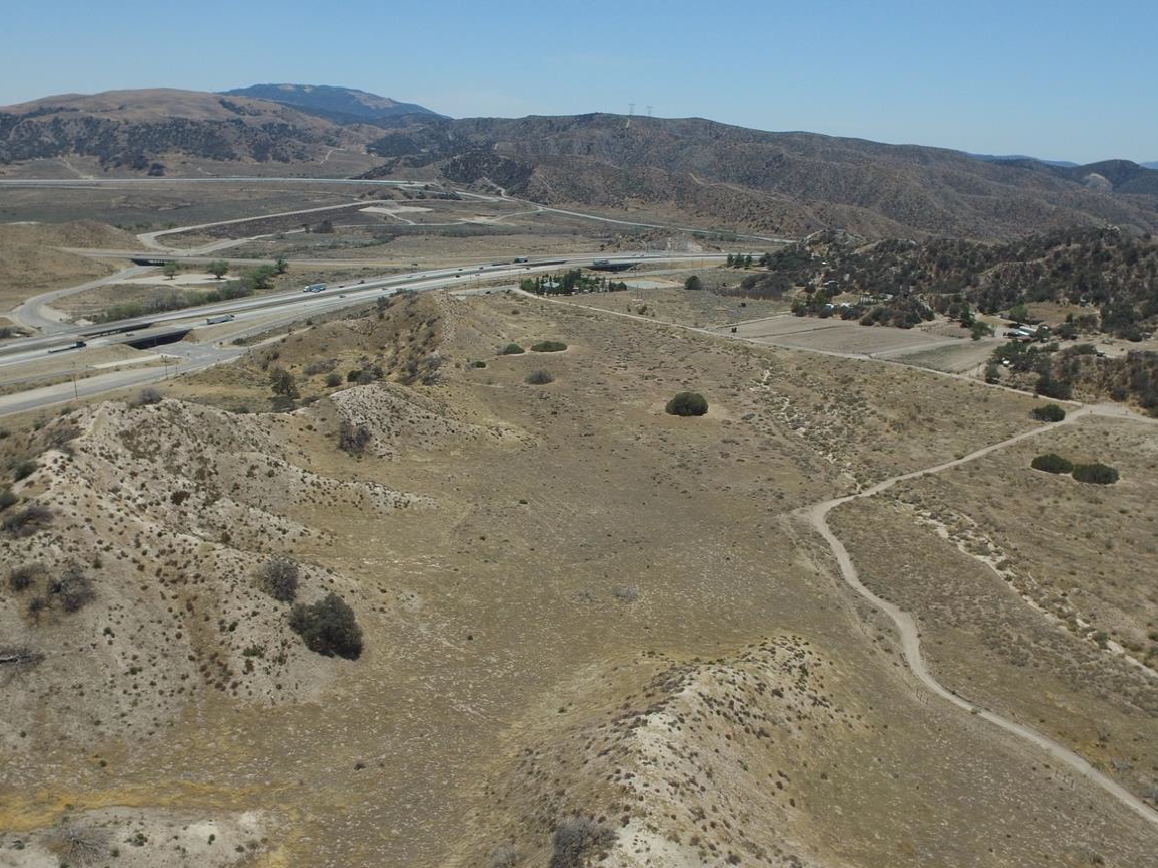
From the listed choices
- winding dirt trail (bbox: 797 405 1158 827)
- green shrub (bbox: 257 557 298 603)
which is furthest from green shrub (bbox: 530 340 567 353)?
green shrub (bbox: 257 557 298 603)

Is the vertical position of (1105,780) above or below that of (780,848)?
below

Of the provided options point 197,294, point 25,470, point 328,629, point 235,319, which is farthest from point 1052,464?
point 197,294

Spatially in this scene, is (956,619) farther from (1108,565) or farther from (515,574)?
(515,574)

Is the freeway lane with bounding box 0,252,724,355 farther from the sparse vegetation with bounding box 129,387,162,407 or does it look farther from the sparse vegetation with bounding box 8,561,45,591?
the sparse vegetation with bounding box 8,561,45,591

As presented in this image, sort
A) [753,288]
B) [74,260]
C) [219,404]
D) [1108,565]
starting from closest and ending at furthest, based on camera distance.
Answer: [1108,565], [219,404], [753,288], [74,260]

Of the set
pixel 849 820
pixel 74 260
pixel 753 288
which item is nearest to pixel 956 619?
pixel 849 820
